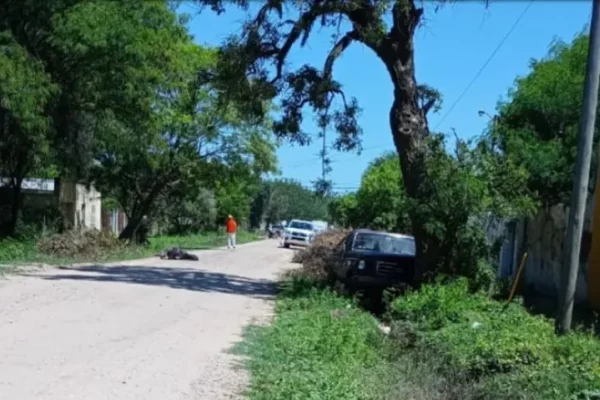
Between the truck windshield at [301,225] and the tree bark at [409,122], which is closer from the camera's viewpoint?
the tree bark at [409,122]

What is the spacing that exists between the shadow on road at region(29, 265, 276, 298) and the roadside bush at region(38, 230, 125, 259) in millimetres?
3405

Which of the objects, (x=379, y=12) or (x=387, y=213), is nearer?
(x=379, y=12)

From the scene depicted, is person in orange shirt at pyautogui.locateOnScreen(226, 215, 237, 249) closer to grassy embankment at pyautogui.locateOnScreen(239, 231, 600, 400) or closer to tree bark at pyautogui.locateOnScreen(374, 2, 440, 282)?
tree bark at pyautogui.locateOnScreen(374, 2, 440, 282)

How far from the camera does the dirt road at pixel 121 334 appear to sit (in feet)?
28.6

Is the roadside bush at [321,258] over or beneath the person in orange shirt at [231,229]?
beneath

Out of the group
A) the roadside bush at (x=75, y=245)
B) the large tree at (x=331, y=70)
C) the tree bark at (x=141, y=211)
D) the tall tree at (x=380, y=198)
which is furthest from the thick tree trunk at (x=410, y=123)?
the tree bark at (x=141, y=211)

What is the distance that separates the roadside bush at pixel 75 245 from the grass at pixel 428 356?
663 inches

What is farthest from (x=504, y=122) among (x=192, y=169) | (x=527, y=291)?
(x=192, y=169)

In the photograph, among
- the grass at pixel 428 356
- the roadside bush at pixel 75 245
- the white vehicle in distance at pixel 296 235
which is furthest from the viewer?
the white vehicle in distance at pixel 296 235

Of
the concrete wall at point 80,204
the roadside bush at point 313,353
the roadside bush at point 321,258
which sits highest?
the concrete wall at point 80,204

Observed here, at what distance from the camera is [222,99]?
22.2 m

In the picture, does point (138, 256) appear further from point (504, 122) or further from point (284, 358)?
point (284, 358)

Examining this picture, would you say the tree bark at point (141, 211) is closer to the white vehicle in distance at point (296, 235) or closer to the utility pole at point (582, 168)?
the white vehicle in distance at point (296, 235)

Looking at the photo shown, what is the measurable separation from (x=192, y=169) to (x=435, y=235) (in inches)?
993
